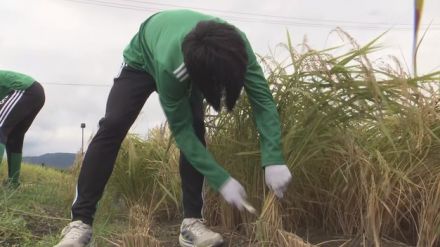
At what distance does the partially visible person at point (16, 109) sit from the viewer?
4.34 meters

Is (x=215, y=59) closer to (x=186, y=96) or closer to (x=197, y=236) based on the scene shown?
(x=186, y=96)

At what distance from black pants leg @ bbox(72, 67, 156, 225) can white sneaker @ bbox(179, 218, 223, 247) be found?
1.46 feet

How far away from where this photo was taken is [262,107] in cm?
257

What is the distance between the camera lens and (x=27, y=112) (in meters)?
4.60

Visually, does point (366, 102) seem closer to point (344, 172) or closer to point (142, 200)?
point (344, 172)

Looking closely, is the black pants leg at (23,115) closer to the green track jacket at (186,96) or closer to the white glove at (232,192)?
the green track jacket at (186,96)

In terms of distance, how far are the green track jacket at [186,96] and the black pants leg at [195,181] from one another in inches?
11.8

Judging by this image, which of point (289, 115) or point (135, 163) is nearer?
point (289, 115)

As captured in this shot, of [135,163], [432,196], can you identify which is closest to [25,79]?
[135,163]

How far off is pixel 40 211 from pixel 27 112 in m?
1.15

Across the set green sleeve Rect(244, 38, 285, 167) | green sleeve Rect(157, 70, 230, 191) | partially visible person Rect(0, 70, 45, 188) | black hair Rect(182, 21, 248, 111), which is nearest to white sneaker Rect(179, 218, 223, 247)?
green sleeve Rect(157, 70, 230, 191)

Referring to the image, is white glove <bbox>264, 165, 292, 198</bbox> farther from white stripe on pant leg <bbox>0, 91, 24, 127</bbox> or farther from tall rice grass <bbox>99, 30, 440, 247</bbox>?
white stripe on pant leg <bbox>0, 91, 24, 127</bbox>

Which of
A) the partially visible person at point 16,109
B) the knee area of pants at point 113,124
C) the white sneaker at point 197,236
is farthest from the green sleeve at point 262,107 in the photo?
the partially visible person at point 16,109

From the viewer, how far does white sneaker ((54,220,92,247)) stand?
2590mm
